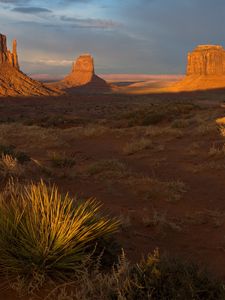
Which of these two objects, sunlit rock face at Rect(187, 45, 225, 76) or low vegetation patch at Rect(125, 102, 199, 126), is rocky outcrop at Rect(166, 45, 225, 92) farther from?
low vegetation patch at Rect(125, 102, 199, 126)

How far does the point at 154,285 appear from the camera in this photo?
2992mm

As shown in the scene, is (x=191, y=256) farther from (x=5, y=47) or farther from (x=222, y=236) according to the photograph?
(x=5, y=47)

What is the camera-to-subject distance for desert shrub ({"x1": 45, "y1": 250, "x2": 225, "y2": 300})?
2887 millimetres

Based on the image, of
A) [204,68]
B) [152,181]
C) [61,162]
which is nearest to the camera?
[152,181]

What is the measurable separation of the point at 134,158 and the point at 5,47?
342 ft

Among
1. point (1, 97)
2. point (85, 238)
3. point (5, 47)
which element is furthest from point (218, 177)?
point (5, 47)

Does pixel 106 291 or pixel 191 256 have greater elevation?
pixel 106 291

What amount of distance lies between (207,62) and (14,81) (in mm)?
86412

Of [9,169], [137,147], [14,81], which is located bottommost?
[137,147]

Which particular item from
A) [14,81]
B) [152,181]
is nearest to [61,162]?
[152,181]

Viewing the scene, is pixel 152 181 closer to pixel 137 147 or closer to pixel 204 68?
pixel 137 147

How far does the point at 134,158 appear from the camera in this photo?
1376 centimetres

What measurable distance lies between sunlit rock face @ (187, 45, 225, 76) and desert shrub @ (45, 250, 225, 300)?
153416 millimetres

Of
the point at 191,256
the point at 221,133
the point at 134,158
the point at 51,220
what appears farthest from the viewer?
the point at 221,133
